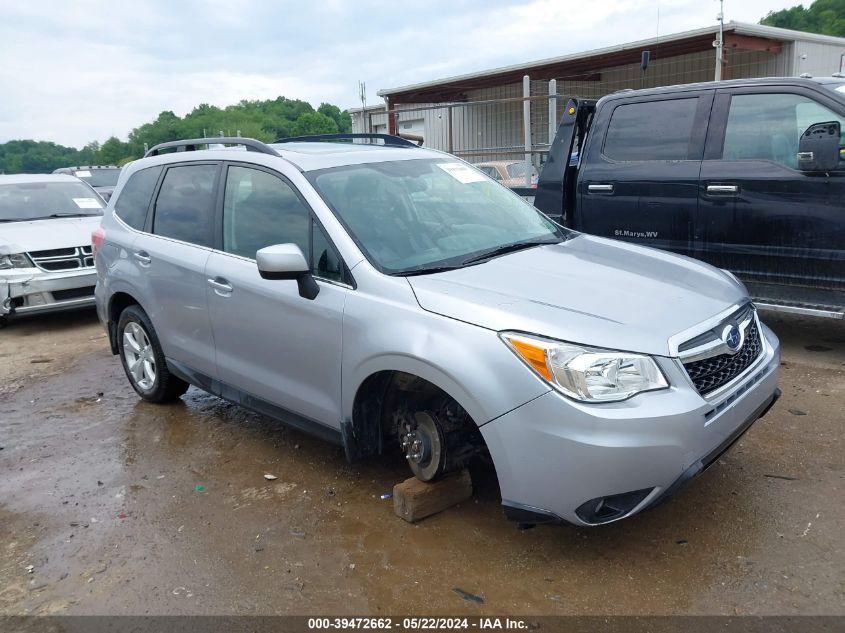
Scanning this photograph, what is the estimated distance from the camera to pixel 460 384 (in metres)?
2.86

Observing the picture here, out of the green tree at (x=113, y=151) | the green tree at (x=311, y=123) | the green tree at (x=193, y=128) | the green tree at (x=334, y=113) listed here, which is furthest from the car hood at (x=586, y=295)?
the green tree at (x=113, y=151)

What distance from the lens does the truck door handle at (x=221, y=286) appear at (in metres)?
4.02

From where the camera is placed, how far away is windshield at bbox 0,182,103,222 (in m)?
8.80

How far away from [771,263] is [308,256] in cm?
354

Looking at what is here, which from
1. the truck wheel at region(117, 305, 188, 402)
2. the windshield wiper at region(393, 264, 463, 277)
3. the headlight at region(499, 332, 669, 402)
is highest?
the windshield wiper at region(393, 264, 463, 277)

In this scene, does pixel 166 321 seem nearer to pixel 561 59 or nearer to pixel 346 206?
pixel 346 206

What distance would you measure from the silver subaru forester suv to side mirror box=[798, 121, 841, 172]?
1.75 m

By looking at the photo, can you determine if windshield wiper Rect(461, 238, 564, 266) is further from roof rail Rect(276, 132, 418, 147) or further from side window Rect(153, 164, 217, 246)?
side window Rect(153, 164, 217, 246)

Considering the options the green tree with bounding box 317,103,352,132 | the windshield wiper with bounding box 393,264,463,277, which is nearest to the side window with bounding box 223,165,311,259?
the windshield wiper with bounding box 393,264,463,277

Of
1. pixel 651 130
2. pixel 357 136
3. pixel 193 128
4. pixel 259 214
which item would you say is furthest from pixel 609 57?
pixel 193 128

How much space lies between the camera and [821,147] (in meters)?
4.86

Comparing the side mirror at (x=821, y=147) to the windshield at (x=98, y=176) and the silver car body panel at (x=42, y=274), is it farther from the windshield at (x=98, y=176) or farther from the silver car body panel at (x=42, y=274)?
the windshield at (x=98, y=176)

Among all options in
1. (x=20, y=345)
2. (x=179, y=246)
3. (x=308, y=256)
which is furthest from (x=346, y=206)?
(x=20, y=345)

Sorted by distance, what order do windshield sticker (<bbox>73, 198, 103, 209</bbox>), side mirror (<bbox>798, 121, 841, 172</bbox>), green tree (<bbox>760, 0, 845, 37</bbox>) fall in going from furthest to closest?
green tree (<bbox>760, 0, 845, 37</bbox>), windshield sticker (<bbox>73, 198, 103, 209</bbox>), side mirror (<bbox>798, 121, 841, 172</bbox>)
